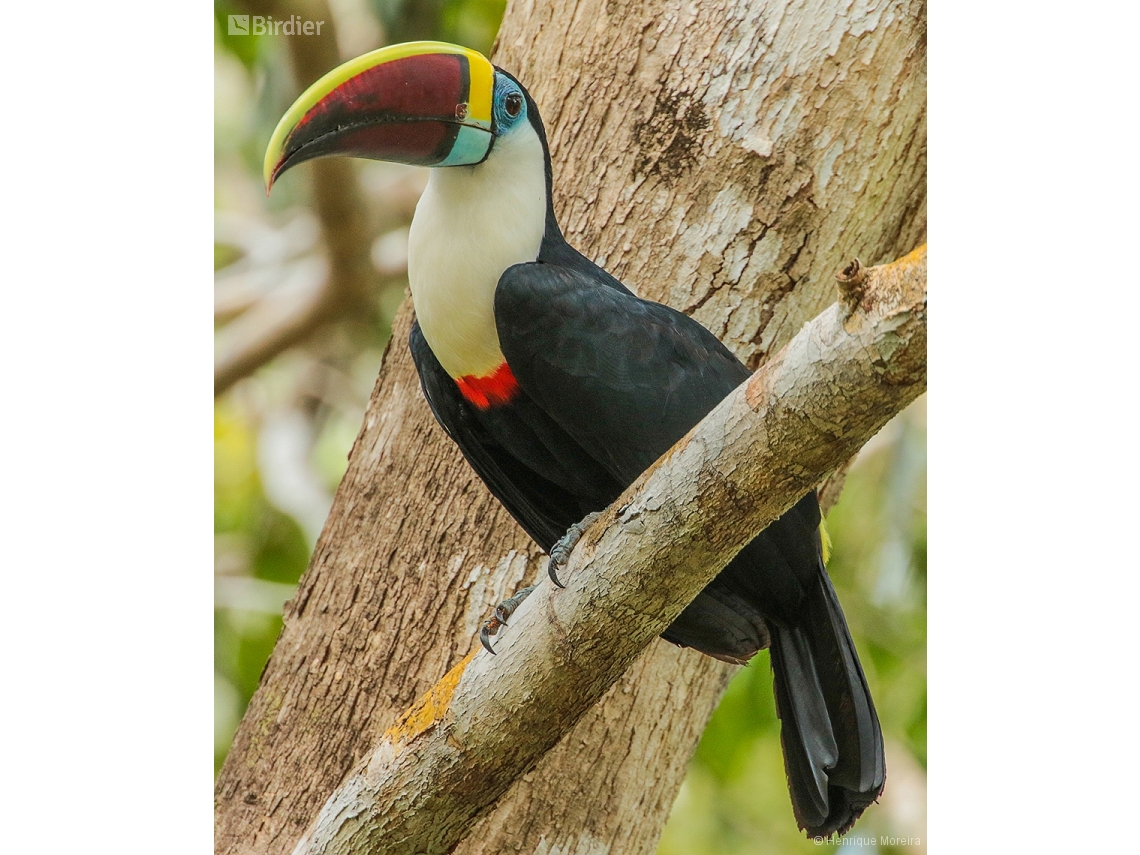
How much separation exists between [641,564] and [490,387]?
0.60 metres

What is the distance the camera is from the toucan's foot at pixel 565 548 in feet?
6.21

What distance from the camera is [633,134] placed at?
100 inches

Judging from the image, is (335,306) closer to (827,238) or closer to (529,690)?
(827,238)

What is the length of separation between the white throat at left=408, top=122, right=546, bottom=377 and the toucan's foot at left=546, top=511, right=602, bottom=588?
0.35 m

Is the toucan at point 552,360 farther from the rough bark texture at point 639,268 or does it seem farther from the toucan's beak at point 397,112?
the rough bark texture at point 639,268

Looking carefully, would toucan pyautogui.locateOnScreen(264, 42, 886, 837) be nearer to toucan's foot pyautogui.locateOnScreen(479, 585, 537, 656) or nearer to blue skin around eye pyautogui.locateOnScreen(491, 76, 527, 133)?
blue skin around eye pyautogui.locateOnScreen(491, 76, 527, 133)

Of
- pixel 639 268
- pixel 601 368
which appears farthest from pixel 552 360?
pixel 639 268

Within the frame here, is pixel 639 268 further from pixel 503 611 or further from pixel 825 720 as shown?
pixel 825 720

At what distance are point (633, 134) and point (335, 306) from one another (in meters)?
0.99

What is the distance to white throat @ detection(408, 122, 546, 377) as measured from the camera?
213 centimetres

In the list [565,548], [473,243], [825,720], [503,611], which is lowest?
[503,611]

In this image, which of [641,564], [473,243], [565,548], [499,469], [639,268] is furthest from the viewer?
[639,268]

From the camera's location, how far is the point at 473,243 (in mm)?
2148

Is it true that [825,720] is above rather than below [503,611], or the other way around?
above
